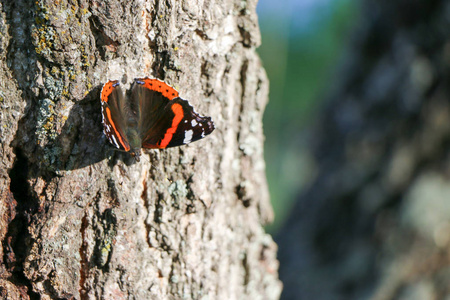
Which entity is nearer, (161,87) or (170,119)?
(161,87)

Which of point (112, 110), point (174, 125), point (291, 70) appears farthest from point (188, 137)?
point (291, 70)

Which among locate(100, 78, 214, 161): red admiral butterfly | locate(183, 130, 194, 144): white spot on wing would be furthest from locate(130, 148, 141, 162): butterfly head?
locate(183, 130, 194, 144): white spot on wing

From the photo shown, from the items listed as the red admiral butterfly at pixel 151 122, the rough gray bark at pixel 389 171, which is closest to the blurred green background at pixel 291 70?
the rough gray bark at pixel 389 171

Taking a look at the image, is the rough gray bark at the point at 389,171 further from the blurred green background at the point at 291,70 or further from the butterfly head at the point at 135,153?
the blurred green background at the point at 291,70

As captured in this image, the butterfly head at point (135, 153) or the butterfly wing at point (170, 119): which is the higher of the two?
the butterfly wing at point (170, 119)

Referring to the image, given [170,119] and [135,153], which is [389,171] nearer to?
[170,119]

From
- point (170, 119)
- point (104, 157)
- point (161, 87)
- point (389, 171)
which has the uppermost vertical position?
point (161, 87)
